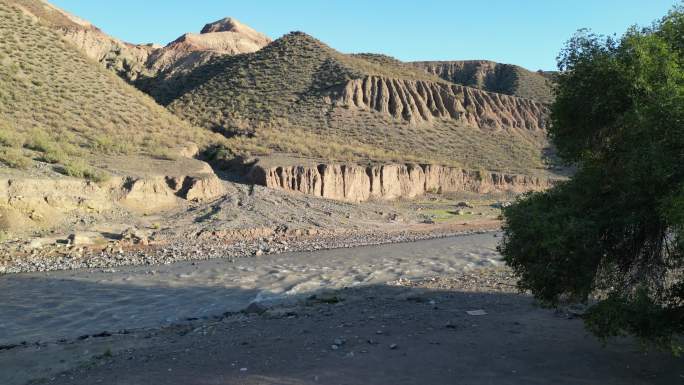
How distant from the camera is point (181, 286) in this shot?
13602mm

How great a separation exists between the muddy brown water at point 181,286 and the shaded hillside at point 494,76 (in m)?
62.0

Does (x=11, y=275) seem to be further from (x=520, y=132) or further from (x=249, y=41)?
(x=249, y=41)

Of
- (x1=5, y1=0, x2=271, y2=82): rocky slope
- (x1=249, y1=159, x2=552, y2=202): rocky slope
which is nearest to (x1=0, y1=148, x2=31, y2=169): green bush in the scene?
(x1=249, y1=159, x2=552, y2=202): rocky slope

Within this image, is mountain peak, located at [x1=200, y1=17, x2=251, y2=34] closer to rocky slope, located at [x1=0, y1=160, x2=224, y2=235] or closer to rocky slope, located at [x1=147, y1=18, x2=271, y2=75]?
rocky slope, located at [x1=147, y1=18, x2=271, y2=75]

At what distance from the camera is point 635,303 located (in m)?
5.87

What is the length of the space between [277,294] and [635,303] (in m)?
8.64

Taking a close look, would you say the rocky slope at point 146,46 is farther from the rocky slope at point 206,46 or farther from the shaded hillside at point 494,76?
the shaded hillside at point 494,76

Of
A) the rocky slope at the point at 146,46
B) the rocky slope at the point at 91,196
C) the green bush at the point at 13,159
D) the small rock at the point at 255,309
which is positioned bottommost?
the small rock at the point at 255,309

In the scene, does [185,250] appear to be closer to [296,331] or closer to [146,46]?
[296,331]

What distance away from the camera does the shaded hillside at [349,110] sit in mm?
42125

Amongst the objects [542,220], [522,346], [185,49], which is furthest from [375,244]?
[185,49]

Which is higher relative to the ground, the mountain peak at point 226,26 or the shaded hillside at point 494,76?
the mountain peak at point 226,26

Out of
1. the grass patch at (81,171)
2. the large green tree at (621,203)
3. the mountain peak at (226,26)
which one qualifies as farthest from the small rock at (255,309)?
the mountain peak at (226,26)

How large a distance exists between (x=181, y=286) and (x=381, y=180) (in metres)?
20.6
